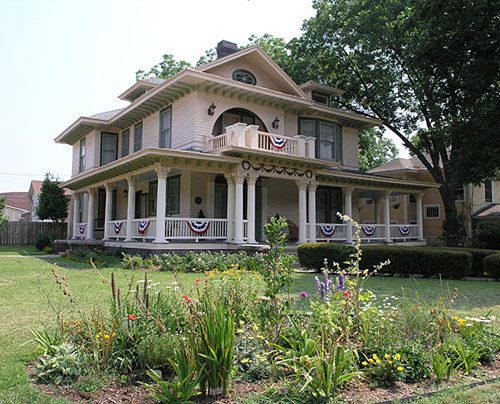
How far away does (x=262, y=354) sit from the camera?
4.36 meters

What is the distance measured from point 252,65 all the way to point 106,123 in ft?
29.9

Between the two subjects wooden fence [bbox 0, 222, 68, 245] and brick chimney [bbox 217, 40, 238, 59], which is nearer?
brick chimney [bbox 217, 40, 238, 59]

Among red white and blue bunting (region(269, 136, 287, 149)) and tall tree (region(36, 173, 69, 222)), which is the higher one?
red white and blue bunting (region(269, 136, 287, 149))

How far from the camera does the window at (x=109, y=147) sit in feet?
79.8

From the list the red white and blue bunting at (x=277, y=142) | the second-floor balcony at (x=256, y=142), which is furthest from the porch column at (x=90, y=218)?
the red white and blue bunting at (x=277, y=142)

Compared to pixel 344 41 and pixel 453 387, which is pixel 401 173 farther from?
pixel 453 387

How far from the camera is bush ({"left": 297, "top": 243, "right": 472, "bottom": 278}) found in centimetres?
1240

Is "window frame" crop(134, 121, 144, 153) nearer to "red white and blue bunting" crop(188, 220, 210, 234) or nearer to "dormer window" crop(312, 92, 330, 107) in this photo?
"red white and blue bunting" crop(188, 220, 210, 234)

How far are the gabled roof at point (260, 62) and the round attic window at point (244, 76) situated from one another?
0.61m

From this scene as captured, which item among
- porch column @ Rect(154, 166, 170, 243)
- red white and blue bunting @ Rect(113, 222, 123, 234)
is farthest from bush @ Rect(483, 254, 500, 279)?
red white and blue bunting @ Rect(113, 222, 123, 234)

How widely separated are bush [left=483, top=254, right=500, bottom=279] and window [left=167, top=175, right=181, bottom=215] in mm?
11939

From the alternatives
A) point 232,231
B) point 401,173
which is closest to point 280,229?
point 232,231

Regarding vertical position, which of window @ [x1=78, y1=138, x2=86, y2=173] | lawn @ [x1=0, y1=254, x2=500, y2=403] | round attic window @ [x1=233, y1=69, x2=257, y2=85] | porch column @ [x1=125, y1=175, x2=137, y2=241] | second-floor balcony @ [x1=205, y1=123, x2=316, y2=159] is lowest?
lawn @ [x1=0, y1=254, x2=500, y2=403]

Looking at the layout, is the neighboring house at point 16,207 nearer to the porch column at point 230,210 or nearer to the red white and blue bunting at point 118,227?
the red white and blue bunting at point 118,227
